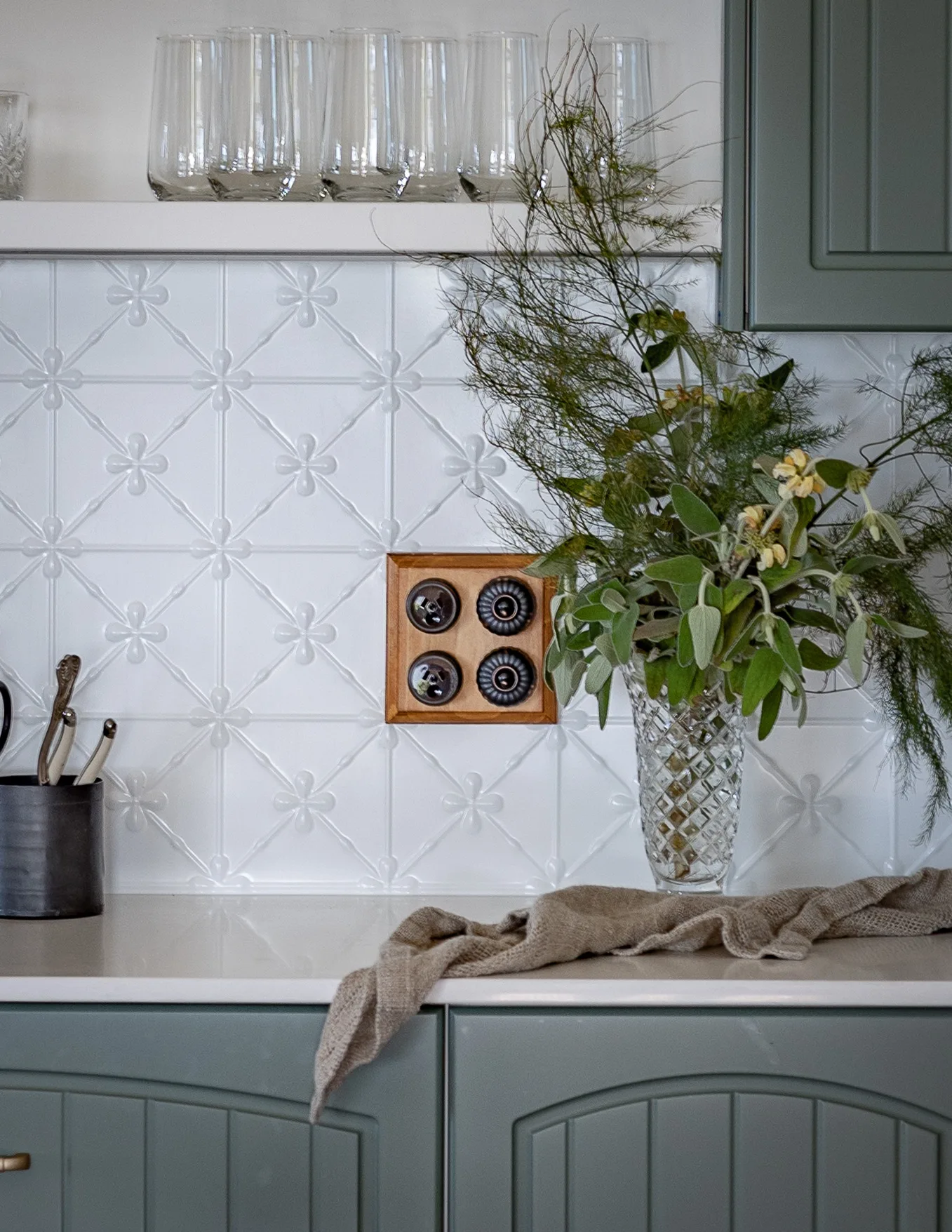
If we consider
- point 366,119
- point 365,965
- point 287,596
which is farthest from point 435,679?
point 366,119

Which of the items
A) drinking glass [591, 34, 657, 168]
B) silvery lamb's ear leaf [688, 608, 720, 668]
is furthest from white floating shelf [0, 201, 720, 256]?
silvery lamb's ear leaf [688, 608, 720, 668]

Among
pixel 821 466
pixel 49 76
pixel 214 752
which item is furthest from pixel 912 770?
pixel 49 76

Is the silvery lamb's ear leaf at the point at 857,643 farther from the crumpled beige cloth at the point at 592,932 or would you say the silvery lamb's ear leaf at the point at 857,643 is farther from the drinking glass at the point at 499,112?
the drinking glass at the point at 499,112

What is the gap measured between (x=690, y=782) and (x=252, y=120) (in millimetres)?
961

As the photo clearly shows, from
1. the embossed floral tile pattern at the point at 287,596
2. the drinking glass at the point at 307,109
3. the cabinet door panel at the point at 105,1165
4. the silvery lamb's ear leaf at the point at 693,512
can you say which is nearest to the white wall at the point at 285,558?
the embossed floral tile pattern at the point at 287,596

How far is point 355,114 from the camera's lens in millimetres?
1609

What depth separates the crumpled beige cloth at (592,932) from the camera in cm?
119

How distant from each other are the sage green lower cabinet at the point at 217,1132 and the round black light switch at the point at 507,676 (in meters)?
0.57

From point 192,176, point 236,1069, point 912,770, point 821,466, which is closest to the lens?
point 236,1069

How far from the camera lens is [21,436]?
174 cm

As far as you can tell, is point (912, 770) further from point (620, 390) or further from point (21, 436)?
point (21, 436)

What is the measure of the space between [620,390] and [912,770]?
2.11ft

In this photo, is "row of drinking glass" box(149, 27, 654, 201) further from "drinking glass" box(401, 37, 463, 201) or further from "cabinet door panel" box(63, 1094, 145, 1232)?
"cabinet door panel" box(63, 1094, 145, 1232)

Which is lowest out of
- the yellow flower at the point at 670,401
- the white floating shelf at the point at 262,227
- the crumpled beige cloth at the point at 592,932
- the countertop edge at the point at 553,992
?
the countertop edge at the point at 553,992
